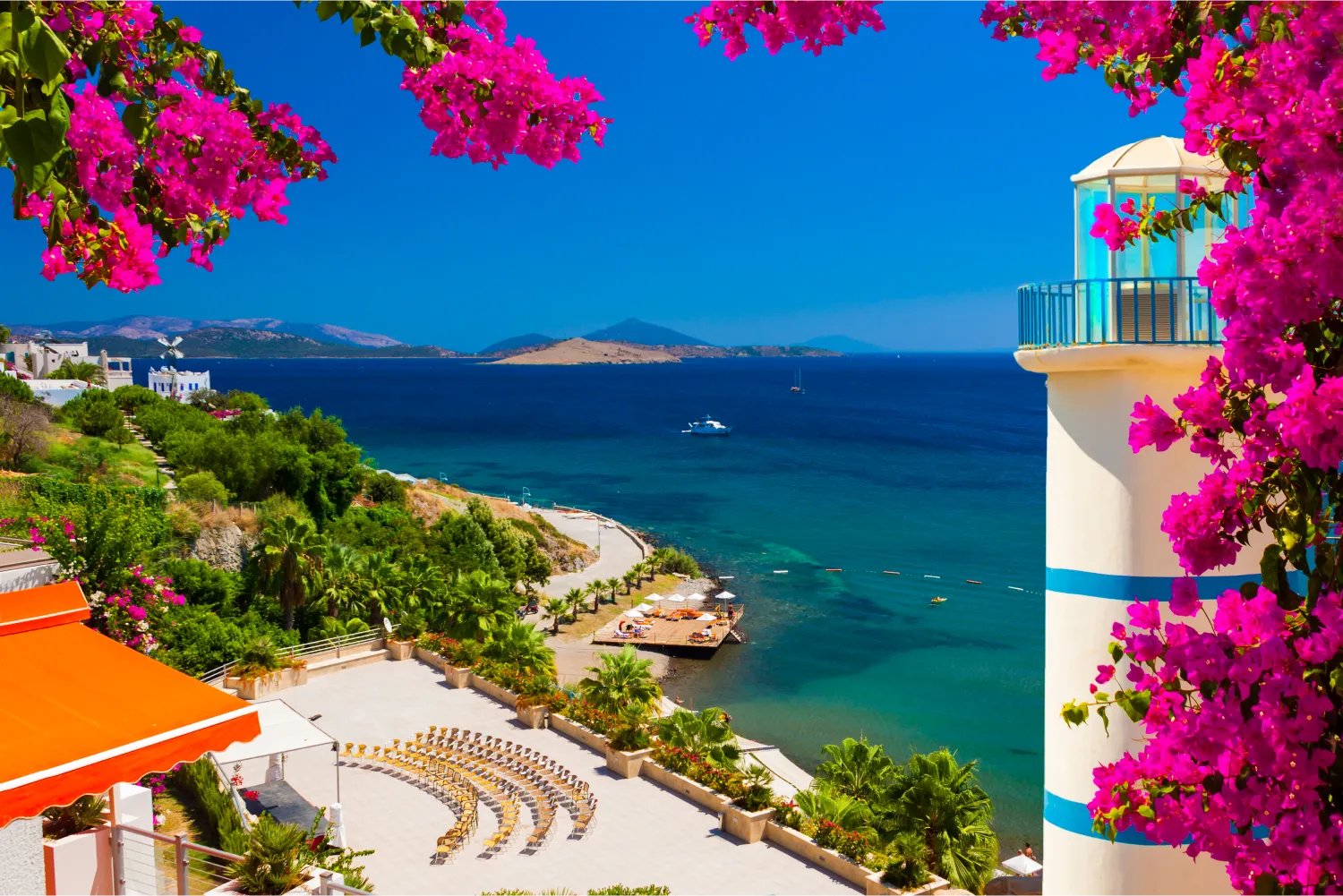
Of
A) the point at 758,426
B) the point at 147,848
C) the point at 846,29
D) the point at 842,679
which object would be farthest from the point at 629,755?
the point at 758,426

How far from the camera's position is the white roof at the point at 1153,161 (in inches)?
252

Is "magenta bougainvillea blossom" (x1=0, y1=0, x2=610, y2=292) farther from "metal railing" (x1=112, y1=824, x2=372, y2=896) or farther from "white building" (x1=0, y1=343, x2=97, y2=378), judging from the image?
"white building" (x1=0, y1=343, x2=97, y2=378)

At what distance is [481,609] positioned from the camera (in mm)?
25406

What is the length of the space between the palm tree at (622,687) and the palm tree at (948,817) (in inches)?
241

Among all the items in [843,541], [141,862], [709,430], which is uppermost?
[709,430]

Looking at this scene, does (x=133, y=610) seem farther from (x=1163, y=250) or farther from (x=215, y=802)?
(x=1163, y=250)

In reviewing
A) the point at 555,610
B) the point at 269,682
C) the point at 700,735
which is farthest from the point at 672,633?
the point at 700,735

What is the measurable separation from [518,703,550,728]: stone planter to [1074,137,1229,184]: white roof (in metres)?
15.5

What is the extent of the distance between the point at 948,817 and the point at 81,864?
1147 cm

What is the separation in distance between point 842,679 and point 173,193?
118ft

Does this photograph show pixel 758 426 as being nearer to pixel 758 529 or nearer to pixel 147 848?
pixel 758 529

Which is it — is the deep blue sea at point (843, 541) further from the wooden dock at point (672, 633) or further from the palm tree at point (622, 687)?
the palm tree at point (622, 687)

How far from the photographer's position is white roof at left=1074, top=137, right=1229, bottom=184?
6406 millimetres

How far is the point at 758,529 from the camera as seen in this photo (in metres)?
66.4
